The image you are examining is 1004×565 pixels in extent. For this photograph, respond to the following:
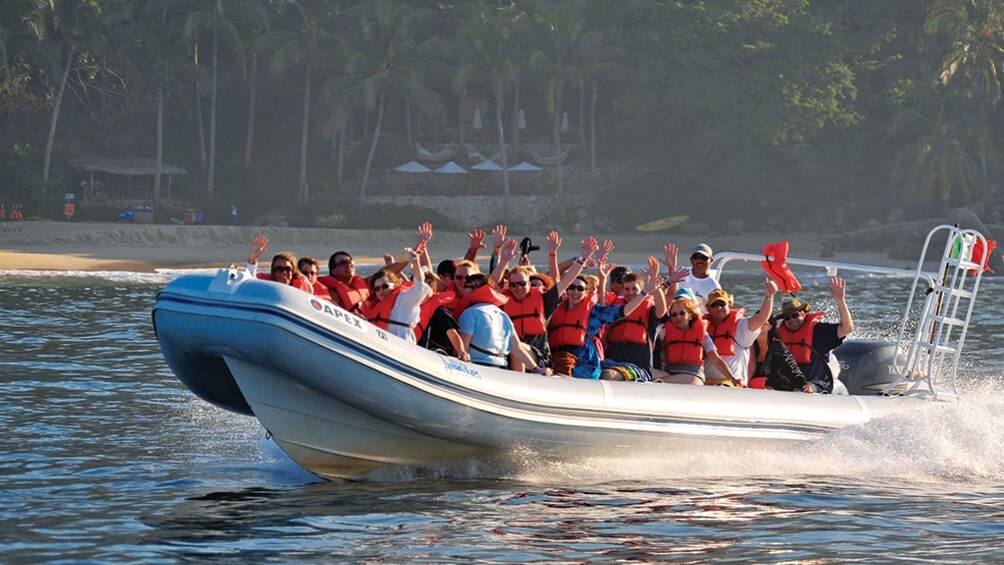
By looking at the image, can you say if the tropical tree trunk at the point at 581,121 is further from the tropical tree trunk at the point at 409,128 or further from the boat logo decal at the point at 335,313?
the boat logo decal at the point at 335,313

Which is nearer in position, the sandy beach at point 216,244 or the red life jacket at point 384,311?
the red life jacket at point 384,311

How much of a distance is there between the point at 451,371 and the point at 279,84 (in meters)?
39.7

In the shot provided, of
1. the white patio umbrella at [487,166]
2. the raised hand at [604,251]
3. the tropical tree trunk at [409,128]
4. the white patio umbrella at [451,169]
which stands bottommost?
the raised hand at [604,251]

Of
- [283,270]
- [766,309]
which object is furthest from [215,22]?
[766,309]

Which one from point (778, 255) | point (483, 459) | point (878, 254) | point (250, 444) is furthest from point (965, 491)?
point (878, 254)

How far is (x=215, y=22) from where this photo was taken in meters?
42.1

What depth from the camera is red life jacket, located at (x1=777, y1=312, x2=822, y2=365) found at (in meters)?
10.2

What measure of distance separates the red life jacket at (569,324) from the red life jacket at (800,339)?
1.70m

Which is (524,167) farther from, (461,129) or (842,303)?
(842,303)

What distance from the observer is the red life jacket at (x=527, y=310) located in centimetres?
909

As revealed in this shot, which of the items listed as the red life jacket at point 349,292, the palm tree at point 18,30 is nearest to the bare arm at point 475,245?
the red life jacket at point 349,292

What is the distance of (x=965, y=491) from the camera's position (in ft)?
30.4

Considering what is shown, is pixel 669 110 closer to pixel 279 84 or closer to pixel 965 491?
pixel 279 84

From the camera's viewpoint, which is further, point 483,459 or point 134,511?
point 483,459
